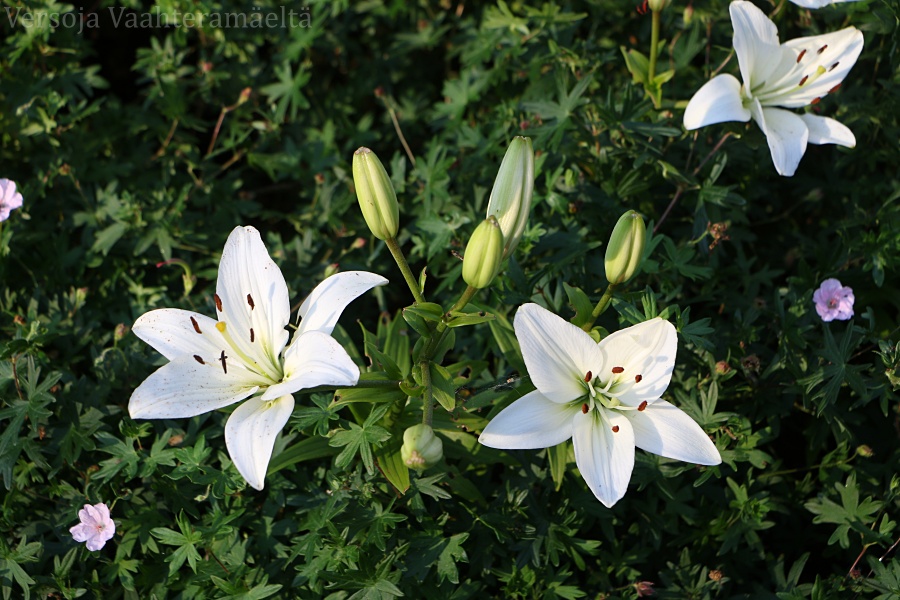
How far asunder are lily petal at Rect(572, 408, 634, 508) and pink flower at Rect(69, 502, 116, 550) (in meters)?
1.20

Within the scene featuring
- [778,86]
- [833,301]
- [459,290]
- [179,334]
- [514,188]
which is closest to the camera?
[514,188]

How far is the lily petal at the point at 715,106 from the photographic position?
1961mm

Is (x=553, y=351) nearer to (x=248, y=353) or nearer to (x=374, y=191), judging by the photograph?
(x=374, y=191)

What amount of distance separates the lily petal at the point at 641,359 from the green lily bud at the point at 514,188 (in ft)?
1.11

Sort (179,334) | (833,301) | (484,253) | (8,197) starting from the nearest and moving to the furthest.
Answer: (484,253) < (179,334) < (833,301) < (8,197)

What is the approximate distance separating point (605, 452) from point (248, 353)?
2.81 ft

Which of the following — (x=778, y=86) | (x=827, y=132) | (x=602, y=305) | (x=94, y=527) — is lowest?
(x=94, y=527)

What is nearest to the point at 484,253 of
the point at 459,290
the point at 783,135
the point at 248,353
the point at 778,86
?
the point at 248,353

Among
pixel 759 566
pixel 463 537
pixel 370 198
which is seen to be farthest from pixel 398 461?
pixel 759 566

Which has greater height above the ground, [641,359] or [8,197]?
[8,197]

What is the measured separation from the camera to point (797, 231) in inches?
107

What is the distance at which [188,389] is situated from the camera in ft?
5.49

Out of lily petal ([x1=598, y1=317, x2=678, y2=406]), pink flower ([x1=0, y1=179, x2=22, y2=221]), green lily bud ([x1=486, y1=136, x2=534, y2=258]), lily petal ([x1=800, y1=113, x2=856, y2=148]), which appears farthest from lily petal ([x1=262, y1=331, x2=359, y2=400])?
lily petal ([x1=800, y1=113, x2=856, y2=148])

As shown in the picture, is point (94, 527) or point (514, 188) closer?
point (514, 188)
